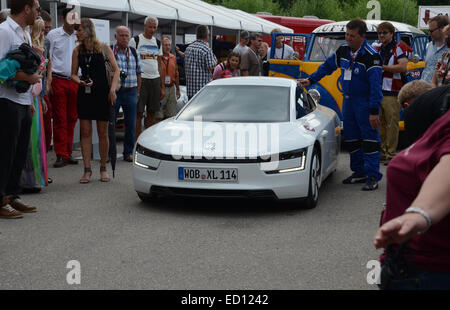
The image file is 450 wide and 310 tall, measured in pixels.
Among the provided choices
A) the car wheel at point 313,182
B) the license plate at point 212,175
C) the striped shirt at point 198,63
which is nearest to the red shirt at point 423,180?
the license plate at point 212,175

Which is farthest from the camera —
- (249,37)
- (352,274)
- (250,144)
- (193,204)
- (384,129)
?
(249,37)

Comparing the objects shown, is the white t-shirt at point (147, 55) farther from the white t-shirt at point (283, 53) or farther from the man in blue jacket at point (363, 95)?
the white t-shirt at point (283, 53)

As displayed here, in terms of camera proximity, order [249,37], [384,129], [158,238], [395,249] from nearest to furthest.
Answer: [395,249] < [158,238] < [384,129] < [249,37]

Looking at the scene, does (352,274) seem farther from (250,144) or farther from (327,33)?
(327,33)

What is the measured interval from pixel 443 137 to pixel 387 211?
1.27ft

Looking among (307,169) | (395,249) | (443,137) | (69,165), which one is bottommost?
(69,165)

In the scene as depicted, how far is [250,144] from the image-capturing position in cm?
627

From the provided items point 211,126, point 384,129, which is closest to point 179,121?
point 211,126

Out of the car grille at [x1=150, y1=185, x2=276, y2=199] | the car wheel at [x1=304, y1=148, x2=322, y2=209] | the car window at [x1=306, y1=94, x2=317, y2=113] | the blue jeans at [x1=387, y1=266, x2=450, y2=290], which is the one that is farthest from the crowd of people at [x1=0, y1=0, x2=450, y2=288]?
the car grille at [x1=150, y1=185, x2=276, y2=199]

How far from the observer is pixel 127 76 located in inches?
366

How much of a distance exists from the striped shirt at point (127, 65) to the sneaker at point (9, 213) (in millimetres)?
3533

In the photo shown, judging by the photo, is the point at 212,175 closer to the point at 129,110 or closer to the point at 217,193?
the point at 217,193

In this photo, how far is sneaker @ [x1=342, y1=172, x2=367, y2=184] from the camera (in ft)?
26.5

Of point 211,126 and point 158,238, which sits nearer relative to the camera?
point 158,238
